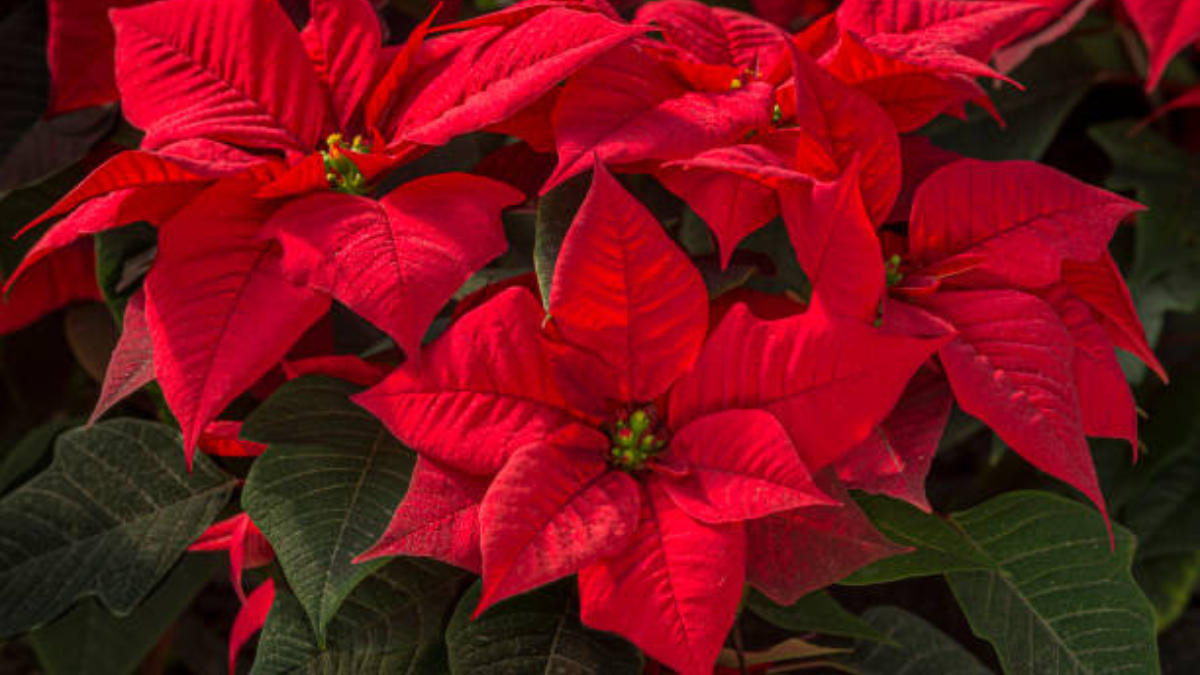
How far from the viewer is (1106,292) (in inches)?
16.5

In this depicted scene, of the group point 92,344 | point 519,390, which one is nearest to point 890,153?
point 519,390

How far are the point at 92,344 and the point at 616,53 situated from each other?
14.9 inches

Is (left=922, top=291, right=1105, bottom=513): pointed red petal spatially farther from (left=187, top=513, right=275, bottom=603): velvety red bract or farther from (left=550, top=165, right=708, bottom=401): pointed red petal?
(left=187, top=513, right=275, bottom=603): velvety red bract

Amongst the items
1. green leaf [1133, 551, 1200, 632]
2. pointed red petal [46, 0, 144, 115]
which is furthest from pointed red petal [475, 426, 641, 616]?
green leaf [1133, 551, 1200, 632]

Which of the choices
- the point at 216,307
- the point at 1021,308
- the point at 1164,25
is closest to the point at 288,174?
the point at 216,307

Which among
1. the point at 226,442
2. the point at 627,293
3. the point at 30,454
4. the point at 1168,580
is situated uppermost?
the point at 627,293

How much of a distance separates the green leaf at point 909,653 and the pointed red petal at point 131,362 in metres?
0.32

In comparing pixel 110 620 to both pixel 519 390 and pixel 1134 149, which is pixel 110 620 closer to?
pixel 519 390

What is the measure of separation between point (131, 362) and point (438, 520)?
13cm

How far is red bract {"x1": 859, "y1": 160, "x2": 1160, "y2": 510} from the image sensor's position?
1.20 ft

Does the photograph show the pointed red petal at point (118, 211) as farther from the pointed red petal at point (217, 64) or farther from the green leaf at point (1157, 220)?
the green leaf at point (1157, 220)

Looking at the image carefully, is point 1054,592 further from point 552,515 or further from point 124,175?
point 124,175

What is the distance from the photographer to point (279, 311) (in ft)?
1.19

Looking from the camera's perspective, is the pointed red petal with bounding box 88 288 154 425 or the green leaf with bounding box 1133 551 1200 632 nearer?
the pointed red petal with bounding box 88 288 154 425
